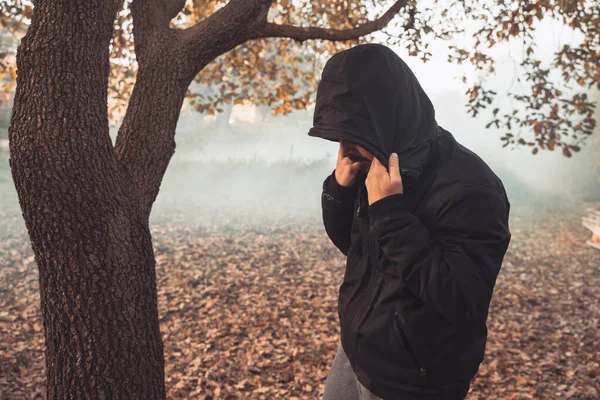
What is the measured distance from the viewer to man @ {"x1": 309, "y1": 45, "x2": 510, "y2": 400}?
1572 mm

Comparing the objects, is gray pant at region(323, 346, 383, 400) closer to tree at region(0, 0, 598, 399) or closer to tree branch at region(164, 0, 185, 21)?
tree at region(0, 0, 598, 399)

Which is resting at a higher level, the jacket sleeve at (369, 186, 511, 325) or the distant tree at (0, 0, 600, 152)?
the distant tree at (0, 0, 600, 152)

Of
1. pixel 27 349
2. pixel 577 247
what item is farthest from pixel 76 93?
pixel 577 247

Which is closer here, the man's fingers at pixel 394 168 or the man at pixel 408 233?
the man at pixel 408 233

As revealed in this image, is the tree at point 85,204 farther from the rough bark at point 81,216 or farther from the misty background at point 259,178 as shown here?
the misty background at point 259,178

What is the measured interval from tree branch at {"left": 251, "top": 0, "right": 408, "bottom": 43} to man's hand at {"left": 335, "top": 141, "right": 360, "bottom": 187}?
2.17 metres

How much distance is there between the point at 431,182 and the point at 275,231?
427 inches

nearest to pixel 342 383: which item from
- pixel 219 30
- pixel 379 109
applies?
pixel 379 109

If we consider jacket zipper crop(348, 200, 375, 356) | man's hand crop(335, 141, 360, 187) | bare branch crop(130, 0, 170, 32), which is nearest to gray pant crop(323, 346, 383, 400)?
jacket zipper crop(348, 200, 375, 356)

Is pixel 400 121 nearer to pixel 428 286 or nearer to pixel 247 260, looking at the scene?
pixel 428 286

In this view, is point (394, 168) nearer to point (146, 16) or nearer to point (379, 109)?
point (379, 109)

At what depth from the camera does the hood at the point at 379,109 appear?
1750mm

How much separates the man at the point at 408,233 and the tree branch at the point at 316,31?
2143 millimetres

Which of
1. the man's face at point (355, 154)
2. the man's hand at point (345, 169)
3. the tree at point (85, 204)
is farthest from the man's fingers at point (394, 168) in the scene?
the tree at point (85, 204)
